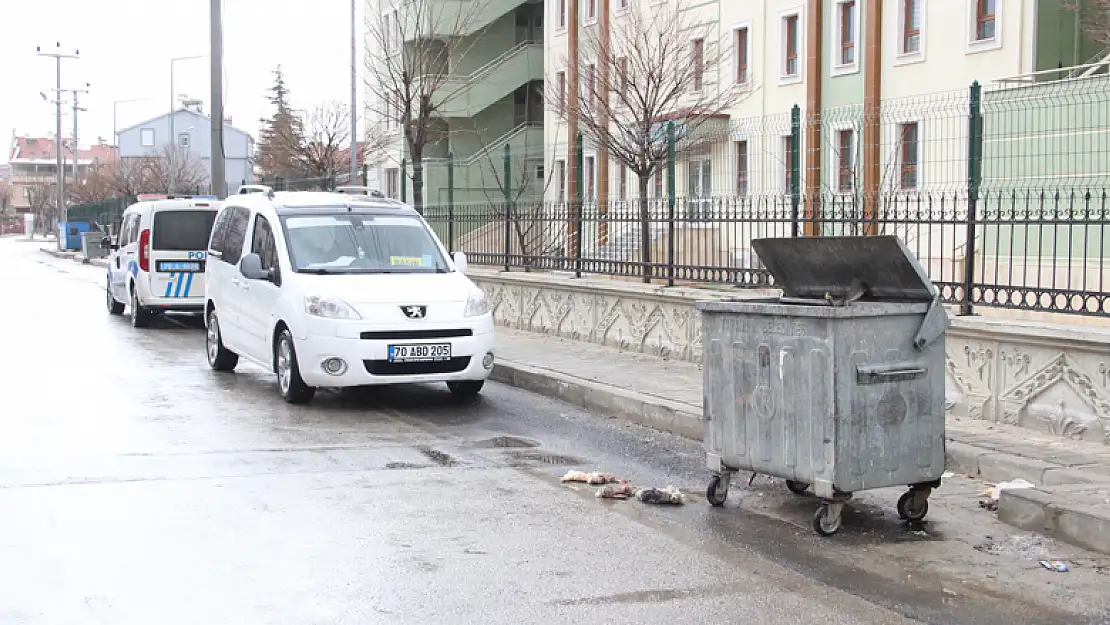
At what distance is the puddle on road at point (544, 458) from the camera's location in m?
8.82

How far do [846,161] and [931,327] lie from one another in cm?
562

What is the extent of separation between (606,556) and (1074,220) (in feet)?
15.6

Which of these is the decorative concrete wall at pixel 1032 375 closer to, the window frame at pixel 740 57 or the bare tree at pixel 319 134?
the window frame at pixel 740 57

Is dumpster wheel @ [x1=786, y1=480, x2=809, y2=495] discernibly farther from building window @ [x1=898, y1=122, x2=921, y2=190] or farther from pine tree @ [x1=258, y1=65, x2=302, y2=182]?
pine tree @ [x1=258, y1=65, x2=302, y2=182]

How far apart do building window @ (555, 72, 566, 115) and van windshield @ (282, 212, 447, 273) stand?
19.5 metres

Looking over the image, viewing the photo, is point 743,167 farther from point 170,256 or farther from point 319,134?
point 319,134

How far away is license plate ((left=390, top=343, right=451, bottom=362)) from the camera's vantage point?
11094mm

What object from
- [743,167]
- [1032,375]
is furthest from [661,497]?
[743,167]

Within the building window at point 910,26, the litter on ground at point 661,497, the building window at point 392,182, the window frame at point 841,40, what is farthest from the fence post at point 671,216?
the building window at point 392,182

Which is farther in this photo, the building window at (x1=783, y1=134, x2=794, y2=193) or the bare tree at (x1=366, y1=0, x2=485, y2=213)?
the bare tree at (x1=366, y1=0, x2=485, y2=213)

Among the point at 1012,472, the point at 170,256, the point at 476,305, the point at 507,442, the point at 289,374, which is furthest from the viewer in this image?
the point at 170,256

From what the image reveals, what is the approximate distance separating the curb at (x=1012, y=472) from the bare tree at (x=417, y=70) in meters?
10.9

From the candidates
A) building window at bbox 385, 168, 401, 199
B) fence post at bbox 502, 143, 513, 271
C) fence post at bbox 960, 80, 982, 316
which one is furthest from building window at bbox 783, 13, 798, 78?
fence post at bbox 960, 80, 982, 316

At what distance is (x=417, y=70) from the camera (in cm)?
3191
